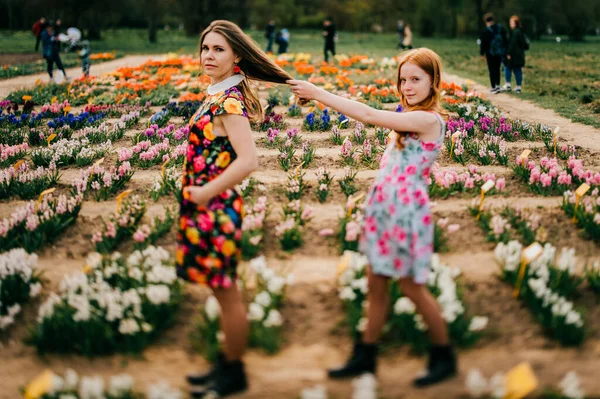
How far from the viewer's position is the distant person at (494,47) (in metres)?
11.9

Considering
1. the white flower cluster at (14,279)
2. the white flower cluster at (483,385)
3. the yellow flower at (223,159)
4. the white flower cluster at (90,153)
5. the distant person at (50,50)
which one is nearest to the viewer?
the white flower cluster at (483,385)

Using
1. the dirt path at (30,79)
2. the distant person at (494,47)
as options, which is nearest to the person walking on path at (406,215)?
the distant person at (494,47)

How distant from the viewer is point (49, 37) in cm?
1532

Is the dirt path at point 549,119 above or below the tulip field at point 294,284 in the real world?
above

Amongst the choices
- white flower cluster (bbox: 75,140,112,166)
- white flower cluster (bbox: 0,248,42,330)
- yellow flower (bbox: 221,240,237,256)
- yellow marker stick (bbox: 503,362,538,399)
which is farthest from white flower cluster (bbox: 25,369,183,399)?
white flower cluster (bbox: 75,140,112,166)

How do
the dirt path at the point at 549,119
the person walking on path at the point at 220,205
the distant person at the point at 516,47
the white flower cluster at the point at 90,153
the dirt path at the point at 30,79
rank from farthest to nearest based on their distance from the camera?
the dirt path at the point at 30,79 < the distant person at the point at 516,47 < the dirt path at the point at 549,119 < the white flower cluster at the point at 90,153 < the person walking on path at the point at 220,205

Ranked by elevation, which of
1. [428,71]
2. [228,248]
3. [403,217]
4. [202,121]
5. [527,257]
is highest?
[428,71]

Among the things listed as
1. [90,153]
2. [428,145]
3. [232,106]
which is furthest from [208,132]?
[90,153]

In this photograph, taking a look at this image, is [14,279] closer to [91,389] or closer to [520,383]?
[91,389]

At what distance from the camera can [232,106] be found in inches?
101

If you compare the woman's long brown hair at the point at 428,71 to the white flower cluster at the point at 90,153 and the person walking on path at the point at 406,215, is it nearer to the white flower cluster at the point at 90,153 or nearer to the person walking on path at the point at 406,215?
the person walking on path at the point at 406,215

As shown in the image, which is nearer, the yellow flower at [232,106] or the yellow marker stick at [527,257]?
the yellow flower at [232,106]

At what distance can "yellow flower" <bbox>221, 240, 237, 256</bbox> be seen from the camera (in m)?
2.48

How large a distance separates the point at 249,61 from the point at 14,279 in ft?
6.70
